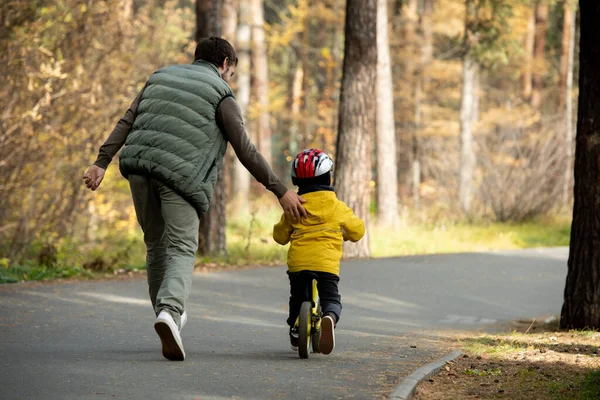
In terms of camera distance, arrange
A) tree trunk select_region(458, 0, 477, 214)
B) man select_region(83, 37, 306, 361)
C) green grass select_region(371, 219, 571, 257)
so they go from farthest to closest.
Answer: tree trunk select_region(458, 0, 477, 214) → green grass select_region(371, 219, 571, 257) → man select_region(83, 37, 306, 361)

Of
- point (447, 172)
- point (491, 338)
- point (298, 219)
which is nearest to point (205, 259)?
point (491, 338)

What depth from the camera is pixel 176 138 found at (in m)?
6.38

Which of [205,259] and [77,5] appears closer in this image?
[205,259]

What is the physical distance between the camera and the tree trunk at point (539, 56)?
3719cm

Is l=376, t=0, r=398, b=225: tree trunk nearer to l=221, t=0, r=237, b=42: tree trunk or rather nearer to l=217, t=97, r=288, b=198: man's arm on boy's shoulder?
l=221, t=0, r=237, b=42: tree trunk

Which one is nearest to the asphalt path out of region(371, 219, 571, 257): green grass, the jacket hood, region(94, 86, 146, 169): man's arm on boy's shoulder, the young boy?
the young boy

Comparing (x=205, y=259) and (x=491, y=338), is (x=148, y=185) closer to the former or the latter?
(x=491, y=338)

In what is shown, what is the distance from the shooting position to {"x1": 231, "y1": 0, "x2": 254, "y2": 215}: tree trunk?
26.8 metres

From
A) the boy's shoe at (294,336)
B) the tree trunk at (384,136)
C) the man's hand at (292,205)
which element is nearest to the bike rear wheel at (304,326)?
the boy's shoe at (294,336)

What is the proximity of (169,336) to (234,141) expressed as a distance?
1346 mm

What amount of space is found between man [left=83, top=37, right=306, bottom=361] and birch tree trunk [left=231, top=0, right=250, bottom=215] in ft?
64.7

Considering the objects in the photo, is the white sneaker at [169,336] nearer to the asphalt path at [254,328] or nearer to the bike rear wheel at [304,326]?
A: the asphalt path at [254,328]

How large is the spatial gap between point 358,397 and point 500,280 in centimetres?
802

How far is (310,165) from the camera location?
6.70 meters
